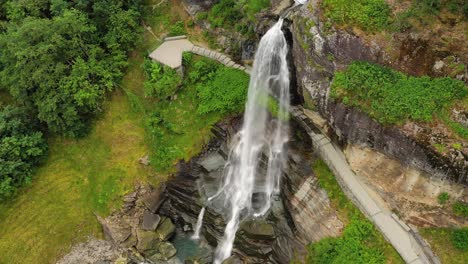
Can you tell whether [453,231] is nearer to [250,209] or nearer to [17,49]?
[250,209]

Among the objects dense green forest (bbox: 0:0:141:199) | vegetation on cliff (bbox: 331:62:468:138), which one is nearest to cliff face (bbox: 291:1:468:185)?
vegetation on cliff (bbox: 331:62:468:138)

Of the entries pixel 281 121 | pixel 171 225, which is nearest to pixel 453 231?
pixel 281 121

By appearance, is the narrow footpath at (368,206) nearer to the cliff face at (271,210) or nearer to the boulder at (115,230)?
the cliff face at (271,210)

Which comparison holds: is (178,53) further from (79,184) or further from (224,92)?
(79,184)

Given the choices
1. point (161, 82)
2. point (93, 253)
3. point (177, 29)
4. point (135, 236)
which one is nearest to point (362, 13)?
point (161, 82)

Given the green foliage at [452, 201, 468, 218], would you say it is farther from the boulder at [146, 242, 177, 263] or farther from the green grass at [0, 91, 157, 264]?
the green grass at [0, 91, 157, 264]

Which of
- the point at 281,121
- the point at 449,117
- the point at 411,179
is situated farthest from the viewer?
the point at 281,121

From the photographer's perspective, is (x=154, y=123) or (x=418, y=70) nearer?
(x=418, y=70)
